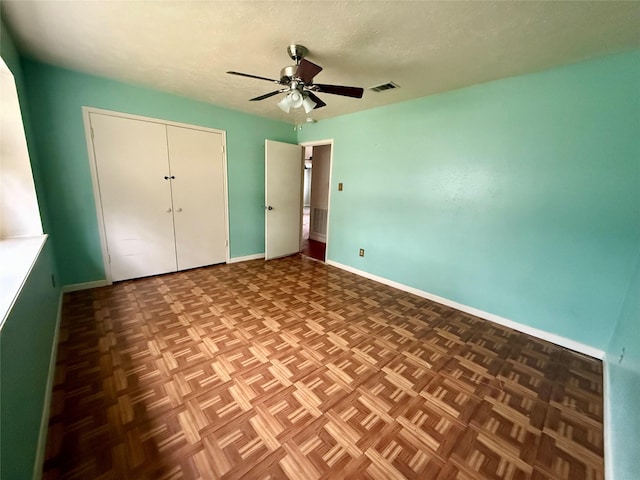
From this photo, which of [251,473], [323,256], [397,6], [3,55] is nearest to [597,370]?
[251,473]

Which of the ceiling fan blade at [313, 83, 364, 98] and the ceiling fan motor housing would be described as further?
the ceiling fan motor housing

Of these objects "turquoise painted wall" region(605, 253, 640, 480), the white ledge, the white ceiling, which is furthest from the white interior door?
"turquoise painted wall" region(605, 253, 640, 480)

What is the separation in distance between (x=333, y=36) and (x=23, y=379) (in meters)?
2.54

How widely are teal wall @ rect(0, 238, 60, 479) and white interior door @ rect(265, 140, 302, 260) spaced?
2.87 meters

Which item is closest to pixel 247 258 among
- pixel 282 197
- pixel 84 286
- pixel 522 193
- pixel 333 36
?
pixel 282 197

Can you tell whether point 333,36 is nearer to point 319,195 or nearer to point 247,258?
point 247,258

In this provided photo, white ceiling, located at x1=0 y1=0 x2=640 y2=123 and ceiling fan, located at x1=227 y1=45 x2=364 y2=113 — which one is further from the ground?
white ceiling, located at x1=0 y1=0 x2=640 y2=123

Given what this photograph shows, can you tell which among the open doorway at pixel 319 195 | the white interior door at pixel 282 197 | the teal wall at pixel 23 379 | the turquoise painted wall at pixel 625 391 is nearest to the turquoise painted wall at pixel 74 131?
the white interior door at pixel 282 197

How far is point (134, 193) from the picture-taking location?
3023 mm

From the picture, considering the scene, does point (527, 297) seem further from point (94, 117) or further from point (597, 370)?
point (94, 117)

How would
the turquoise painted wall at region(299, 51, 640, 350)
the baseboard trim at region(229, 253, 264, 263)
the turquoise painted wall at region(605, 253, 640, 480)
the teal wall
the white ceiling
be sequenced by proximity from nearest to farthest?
the teal wall → the turquoise painted wall at region(605, 253, 640, 480) → the white ceiling → the turquoise painted wall at region(299, 51, 640, 350) → the baseboard trim at region(229, 253, 264, 263)

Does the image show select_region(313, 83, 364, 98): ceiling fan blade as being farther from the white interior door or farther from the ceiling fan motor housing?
the white interior door

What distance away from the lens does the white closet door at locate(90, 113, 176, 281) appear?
2818mm

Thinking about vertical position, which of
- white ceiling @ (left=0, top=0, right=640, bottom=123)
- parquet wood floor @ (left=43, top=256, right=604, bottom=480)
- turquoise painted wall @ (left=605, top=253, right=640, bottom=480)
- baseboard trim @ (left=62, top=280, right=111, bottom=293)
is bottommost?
parquet wood floor @ (left=43, top=256, right=604, bottom=480)
